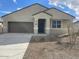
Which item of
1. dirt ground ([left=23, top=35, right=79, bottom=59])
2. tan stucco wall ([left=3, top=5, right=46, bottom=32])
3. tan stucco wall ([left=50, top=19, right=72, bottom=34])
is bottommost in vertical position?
dirt ground ([left=23, top=35, right=79, bottom=59])

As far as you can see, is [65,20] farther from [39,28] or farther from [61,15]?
[39,28]

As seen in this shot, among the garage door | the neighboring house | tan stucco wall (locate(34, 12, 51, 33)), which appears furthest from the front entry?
the garage door

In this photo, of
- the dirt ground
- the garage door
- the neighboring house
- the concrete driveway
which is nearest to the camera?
the dirt ground

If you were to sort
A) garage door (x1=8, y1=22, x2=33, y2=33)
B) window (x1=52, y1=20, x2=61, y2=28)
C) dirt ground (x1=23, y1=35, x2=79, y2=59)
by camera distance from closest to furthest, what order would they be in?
dirt ground (x1=23, y1=35, x2=79, y2=59) < window (x1=52, y1=20, x2=61, y2=28) < garage door (x1=8, y1=22, x2=33, y2=33)

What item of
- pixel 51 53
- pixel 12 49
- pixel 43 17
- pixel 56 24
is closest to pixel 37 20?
pixel 43 17

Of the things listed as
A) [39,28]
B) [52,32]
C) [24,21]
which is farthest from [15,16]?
[52,32]

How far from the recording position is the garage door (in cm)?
3978

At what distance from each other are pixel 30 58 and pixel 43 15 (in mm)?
25635

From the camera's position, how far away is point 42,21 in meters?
39.0

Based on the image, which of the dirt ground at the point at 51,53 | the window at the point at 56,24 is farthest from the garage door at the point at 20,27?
the dirt ground at the point at 51,53

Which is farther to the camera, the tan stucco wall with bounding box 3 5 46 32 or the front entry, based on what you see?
the tan stucco wall with bounding box 3 5 46 32

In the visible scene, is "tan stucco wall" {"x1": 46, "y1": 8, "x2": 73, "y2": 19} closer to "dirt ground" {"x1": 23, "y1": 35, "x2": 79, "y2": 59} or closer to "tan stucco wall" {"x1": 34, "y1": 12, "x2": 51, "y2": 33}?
"tan stucco wall" {"x1": 34, "y1": 12, "x2": 51, "y2": 33}

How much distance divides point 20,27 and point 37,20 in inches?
159

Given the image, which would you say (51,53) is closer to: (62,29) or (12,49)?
(12,49)
